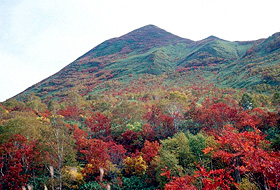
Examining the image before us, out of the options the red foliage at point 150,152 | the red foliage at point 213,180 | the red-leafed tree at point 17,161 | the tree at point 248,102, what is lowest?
the tree at point 248,102

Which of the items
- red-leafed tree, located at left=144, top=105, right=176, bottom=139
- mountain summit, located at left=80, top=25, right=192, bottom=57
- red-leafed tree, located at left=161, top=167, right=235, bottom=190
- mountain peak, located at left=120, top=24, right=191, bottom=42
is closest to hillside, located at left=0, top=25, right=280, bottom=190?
red-leafed tree, located at left=161, top=167, right=235, bottom=190

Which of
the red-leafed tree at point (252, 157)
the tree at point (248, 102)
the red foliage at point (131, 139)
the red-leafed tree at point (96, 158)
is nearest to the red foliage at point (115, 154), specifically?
the red-leafed tree at point (96, 158)

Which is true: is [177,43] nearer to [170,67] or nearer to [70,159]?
[170,67]

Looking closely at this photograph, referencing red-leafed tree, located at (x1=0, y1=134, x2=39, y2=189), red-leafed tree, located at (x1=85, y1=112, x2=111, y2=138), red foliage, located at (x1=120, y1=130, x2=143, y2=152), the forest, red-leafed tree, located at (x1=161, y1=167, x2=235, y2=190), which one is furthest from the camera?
red-leafed tree, located at (x1=85, y1=112, x2=111, y2=138)

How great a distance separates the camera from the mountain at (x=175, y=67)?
51031 mm

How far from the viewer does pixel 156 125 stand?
2219cm

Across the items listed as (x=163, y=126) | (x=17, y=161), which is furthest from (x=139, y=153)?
(x=17, y=161)

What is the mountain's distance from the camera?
5103cm

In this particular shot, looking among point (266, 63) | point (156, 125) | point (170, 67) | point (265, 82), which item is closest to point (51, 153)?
point (156, 125)

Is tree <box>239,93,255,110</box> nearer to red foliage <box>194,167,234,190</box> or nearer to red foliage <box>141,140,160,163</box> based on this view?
red foliage <box>141,140,160,163</box>

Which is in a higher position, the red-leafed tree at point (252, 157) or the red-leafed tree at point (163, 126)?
the red-leafed tree at point (252, 157)

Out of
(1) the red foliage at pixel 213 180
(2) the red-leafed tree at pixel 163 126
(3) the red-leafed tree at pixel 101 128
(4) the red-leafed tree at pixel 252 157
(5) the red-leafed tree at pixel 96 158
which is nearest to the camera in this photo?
(4) the red-leafed tree at pixel 252 157

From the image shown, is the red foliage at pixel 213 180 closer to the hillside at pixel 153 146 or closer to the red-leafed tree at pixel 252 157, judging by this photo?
the hillside at pixel 153 146

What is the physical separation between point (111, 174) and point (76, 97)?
105 feet
